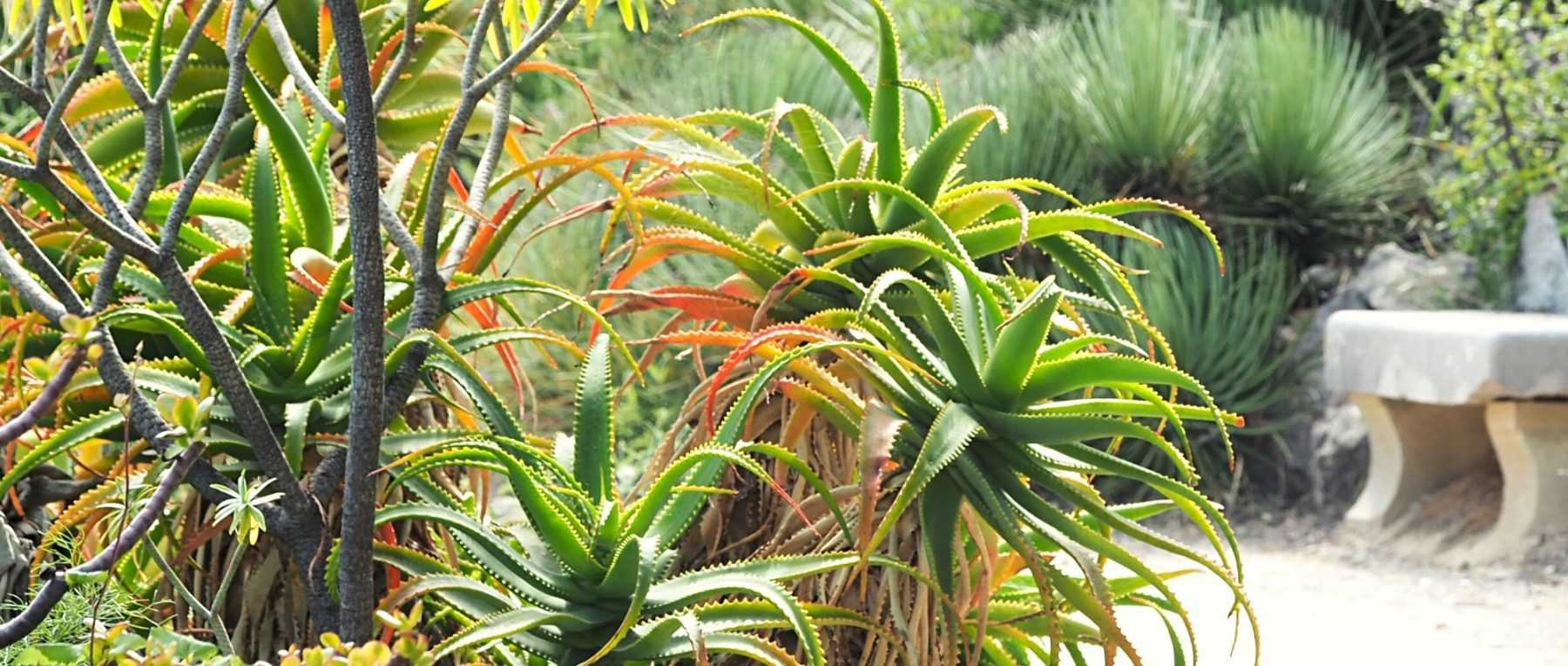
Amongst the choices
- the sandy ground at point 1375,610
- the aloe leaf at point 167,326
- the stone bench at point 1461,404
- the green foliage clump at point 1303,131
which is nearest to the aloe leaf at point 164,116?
the aloe leaf at point 167,326

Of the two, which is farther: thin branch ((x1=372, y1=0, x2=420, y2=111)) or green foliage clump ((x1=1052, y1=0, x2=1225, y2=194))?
green foliage clump ((x1=1052, y1=0, x2=1225, y2=194))

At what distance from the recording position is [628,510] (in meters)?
1.34

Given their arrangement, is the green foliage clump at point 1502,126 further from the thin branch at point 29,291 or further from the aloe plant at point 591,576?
the thin branch at point 29,291

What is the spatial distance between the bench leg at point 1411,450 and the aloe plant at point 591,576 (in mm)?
3677

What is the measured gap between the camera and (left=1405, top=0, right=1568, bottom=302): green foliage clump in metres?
4.79

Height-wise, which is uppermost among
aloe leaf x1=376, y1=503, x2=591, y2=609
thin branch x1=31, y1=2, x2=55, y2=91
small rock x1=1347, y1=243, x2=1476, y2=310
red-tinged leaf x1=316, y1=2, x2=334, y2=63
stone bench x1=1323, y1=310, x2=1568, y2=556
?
red-tinged leaf x1=316, y1=2, x2=334, y2=63

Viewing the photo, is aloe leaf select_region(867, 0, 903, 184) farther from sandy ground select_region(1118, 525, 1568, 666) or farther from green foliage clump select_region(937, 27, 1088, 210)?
green foliage clump select_region(937, 27, 1088, 210)

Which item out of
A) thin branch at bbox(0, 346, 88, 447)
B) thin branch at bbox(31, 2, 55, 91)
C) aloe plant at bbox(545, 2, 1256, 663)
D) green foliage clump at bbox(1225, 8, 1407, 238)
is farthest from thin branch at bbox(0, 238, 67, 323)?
green foliage clump at bbox(1225, 8, 1407, 238)

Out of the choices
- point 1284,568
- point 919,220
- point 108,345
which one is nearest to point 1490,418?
point 1284,568

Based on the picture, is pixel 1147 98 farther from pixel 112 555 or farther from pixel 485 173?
pixel 112 555

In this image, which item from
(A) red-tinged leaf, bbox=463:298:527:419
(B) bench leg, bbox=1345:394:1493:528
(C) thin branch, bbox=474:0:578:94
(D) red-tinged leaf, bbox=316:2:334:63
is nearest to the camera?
(C) thin branch, bbox=474:0:578:94

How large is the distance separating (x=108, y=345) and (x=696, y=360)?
22.3 inches

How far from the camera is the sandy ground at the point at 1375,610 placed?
327cm

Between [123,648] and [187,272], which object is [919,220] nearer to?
[187,272]
